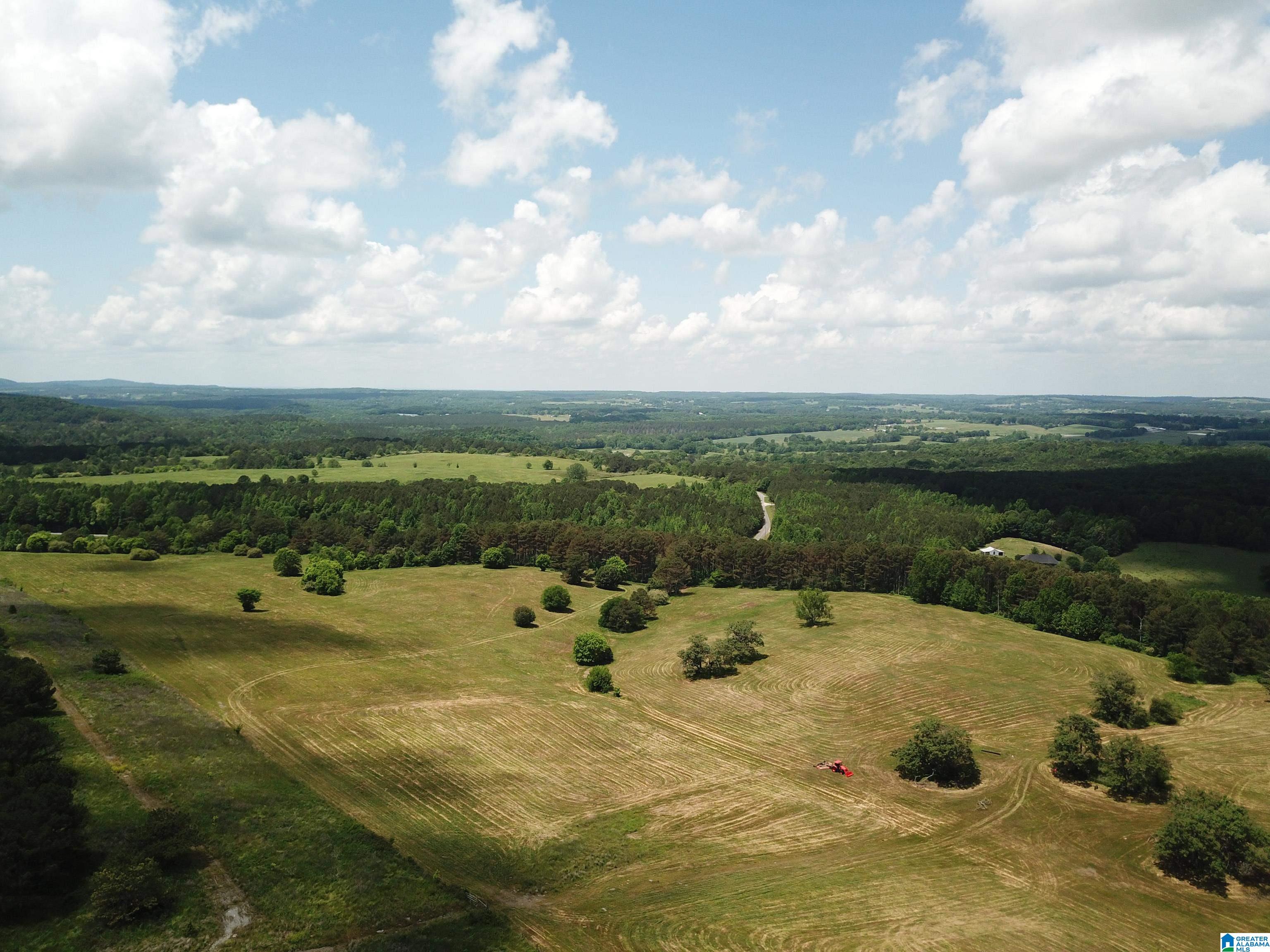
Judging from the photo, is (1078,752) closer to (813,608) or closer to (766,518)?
(813,608)

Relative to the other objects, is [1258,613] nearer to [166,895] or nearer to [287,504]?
[166,895]

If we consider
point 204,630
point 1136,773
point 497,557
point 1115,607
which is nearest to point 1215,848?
point 1136,773

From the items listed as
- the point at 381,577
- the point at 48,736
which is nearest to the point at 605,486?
the point at 381,577

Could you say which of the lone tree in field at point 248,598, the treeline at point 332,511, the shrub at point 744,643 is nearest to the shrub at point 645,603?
the shrub at point 744,643

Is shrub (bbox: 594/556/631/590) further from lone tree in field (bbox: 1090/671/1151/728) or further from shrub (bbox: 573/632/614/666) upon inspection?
lone tree in field (bbox: 1090/671/1151/728)

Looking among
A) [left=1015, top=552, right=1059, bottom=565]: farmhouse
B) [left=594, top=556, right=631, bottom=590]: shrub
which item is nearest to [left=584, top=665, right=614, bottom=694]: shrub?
[left=594, top=556, right=631, bottom=590]: shrub

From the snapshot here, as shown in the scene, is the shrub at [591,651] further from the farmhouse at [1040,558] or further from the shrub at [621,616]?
the farmhouse at [1040,558]
